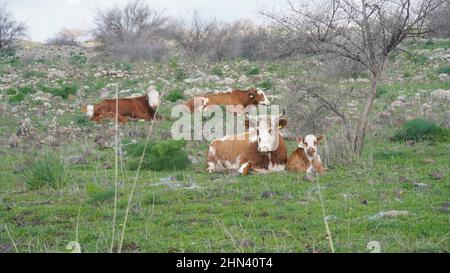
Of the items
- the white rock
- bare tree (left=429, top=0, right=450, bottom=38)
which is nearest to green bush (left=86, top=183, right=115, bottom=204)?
bare tree (left=429, top=0, right=450, bottom=38)

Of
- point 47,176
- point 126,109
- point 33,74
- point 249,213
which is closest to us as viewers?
point 249,213

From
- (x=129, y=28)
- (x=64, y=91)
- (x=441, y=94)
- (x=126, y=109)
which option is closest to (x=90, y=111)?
(x=126, y=109)

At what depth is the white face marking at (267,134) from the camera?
402 inches

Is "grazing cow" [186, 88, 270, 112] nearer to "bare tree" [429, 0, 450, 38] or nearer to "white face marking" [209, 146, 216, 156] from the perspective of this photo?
"white face marking" [209, 146, 216, 156]

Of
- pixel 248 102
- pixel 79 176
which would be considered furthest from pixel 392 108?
pixel 79 176

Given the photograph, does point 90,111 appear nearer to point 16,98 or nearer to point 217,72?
point 16,98

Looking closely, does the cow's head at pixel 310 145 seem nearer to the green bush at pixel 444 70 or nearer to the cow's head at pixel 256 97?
the cow's head at pixel 256 97

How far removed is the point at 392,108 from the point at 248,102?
367cm

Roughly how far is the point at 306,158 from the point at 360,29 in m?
2.53

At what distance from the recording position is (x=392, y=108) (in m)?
15.9

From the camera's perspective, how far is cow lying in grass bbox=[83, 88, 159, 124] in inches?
621

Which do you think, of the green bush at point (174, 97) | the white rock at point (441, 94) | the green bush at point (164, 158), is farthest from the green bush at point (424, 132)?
the green bush at point (174, 97)

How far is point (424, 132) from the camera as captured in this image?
39.6 feet

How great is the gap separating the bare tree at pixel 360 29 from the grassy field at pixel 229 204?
163 cm
